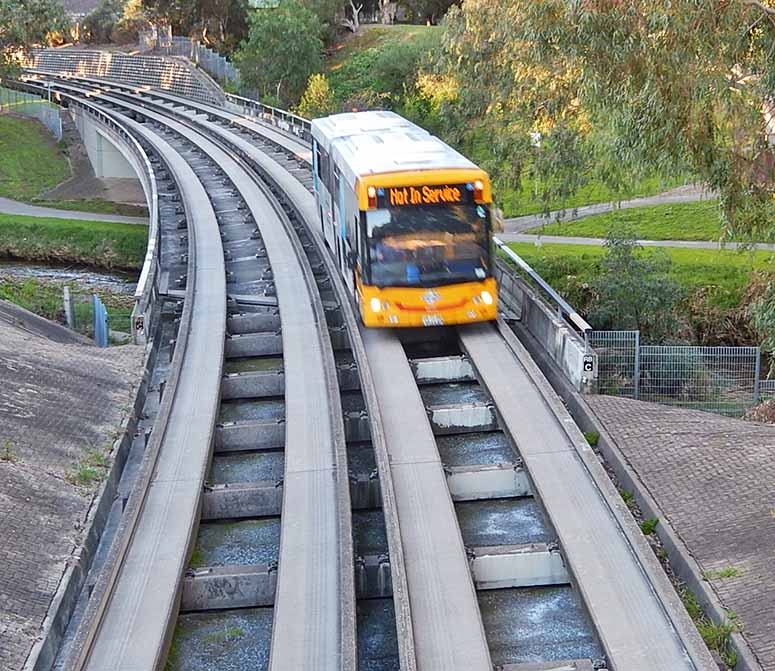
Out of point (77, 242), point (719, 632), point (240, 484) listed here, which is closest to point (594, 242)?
point (77, 242)

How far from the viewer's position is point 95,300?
2394 centimetres

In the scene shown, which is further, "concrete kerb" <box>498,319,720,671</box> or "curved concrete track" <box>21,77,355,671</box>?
"curved concrete track" <box>21,77,355,671</box>

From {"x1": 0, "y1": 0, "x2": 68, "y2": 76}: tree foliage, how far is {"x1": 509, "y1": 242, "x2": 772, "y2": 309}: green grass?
125 ft

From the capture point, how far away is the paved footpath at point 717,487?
453 inches

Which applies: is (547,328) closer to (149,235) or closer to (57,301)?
(149,235)

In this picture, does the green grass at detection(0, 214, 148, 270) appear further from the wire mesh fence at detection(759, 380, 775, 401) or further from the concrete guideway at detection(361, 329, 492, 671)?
the wire mesh fence at detection(759, 380, 775, 401)

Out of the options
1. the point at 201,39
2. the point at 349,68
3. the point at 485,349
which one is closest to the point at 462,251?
the point at 485,349

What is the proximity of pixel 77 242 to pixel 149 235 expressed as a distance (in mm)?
14323

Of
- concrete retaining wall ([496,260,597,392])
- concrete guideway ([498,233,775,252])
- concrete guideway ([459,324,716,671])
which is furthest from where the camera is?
concrete guideway ([498,233,775,252])

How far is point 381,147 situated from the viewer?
20234mm

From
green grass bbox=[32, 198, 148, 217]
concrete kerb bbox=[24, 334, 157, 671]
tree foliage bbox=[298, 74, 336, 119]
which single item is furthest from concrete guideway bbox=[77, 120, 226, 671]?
tree foliage bbox=[298, 74, 336, 119]

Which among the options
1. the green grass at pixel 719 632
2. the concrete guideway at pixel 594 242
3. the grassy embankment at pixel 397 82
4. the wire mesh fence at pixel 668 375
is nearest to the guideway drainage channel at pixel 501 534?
the green grass at pixel 719 632

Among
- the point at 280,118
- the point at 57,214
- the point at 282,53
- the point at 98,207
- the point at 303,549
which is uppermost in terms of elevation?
the point at 282,53

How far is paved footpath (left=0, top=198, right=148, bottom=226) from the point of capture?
44.0 m
